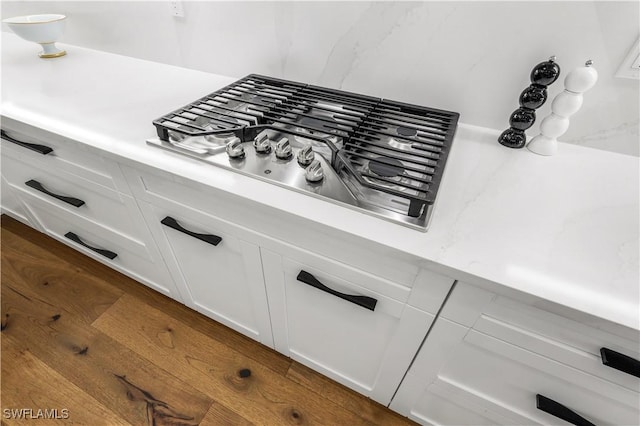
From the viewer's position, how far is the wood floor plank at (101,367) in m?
1.12

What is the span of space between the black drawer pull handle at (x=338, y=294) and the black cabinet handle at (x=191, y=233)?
250mm

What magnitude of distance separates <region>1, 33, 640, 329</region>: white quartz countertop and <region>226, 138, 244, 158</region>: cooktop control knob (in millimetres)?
48

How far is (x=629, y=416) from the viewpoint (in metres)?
0.60

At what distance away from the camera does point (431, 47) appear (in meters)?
0.88

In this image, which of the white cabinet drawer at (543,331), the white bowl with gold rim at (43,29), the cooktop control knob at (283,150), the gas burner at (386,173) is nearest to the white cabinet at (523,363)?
the white cabinet drawer at (543,331)

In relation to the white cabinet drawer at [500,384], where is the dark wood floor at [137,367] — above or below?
below

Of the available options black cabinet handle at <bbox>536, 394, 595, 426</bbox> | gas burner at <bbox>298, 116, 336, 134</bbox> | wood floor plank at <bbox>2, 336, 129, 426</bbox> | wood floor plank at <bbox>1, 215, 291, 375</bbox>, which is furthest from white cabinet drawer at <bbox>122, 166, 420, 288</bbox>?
wood floor plank at <bbox>2, 336, 129, 426</bbox>

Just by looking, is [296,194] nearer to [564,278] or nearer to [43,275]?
[564,278]

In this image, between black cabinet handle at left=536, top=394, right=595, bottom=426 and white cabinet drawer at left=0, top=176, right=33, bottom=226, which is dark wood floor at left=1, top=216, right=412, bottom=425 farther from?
black cabinet handle at left=536, top=394, right=595, bottom=426

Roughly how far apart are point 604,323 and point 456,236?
24 centimetres

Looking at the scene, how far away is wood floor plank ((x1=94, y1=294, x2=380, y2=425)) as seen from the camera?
112 cm

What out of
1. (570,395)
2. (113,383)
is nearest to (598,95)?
(570,395)

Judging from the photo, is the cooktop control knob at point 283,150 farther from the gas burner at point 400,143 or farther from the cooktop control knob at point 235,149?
the gas burner at point 400,143

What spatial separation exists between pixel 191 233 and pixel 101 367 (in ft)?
2.71
